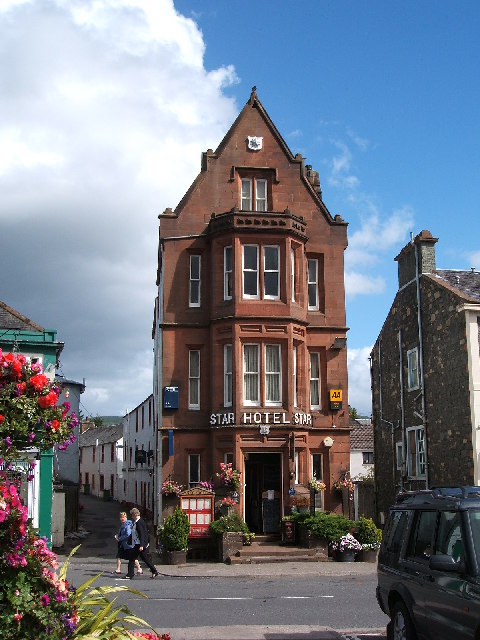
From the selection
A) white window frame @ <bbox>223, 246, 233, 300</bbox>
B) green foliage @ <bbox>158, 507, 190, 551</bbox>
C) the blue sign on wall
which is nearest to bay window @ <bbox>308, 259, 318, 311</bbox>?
white window frame @ <bbox>223, 246, 233, 300</bbox>

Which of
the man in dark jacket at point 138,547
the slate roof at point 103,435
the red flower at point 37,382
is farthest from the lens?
the slate roof at point 103,435

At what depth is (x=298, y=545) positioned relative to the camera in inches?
906

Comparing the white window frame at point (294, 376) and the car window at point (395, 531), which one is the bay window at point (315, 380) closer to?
the white window frame at point (294, 376)

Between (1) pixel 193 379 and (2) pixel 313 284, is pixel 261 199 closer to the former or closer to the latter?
(2) pixel 313 284

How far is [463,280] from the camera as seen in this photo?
2738cm

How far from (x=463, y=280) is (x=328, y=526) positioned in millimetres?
10743

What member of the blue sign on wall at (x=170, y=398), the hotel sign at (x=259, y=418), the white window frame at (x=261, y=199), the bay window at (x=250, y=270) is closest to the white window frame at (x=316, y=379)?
the hotel sign at (x=259, y=418)

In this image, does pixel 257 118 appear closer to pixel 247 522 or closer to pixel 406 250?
pixel 406 250

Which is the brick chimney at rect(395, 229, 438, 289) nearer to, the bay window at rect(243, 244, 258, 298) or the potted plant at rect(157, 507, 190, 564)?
the bay window at rect(243, 244, 258, 298)

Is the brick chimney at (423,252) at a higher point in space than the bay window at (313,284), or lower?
higher

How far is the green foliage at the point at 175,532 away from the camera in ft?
70.5

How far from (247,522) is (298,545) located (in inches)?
106

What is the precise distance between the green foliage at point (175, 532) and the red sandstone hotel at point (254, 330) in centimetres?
276

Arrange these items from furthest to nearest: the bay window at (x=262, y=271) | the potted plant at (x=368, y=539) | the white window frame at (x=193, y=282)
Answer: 1. the white window frame at (x=193, y=282)
2. the bay window at (x=262, y=271)
3. the potted plant at (x=368, y=539)
